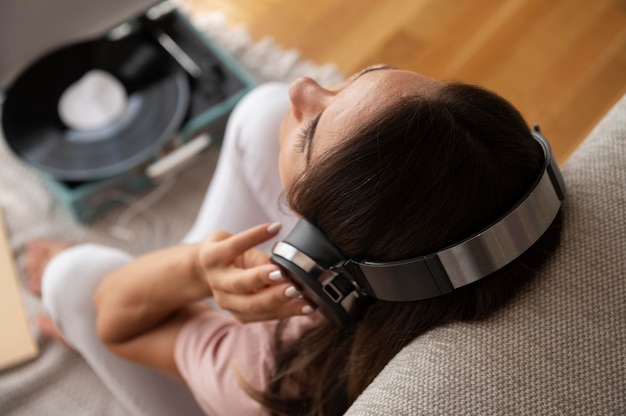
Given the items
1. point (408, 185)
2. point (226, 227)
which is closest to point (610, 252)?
point (408, 185)

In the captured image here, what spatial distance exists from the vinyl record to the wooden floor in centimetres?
Answer: 45

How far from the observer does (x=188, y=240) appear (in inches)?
48.3

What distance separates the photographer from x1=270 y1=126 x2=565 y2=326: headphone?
1.99ft

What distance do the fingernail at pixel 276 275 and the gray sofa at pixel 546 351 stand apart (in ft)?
0.48

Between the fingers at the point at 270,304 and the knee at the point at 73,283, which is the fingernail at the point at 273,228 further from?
the knee at the point at 73,283

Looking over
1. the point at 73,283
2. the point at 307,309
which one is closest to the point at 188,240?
the point at 73,283

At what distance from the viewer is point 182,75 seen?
151 cm

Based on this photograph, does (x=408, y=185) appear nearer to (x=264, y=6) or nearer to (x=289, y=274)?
(x=289, y=274)

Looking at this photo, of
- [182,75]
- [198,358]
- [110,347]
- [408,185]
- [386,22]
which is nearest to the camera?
[408,185]

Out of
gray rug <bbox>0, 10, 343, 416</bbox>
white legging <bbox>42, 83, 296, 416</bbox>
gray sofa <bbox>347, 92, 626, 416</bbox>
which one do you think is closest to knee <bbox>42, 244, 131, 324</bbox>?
white legging <bbox>42, 83, 296, 416</bbox>

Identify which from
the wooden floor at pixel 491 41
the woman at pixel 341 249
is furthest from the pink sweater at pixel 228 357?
the wooden floor at pixel 491 41

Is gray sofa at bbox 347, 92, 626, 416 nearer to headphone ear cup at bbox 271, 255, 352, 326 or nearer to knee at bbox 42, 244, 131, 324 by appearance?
headphone ear cup at bbox 271, 255, 352, 326

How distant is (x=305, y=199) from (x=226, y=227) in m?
0.53

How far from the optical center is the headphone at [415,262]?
607mm
